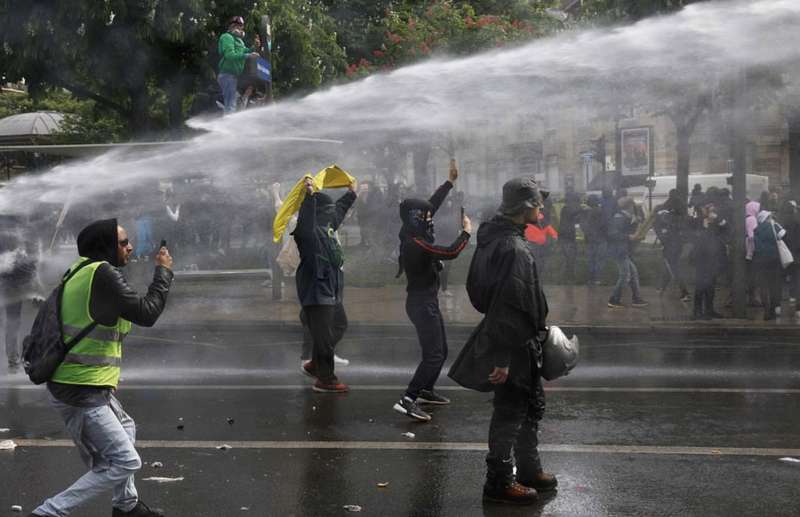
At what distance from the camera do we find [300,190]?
8797mm

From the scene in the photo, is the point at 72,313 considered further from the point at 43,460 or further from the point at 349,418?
the point at 349,418

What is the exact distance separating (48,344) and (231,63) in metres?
11.0

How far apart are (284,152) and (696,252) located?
630 cm

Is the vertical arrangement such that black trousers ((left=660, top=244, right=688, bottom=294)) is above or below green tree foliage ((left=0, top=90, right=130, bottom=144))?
below

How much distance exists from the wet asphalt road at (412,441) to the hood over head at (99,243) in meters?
1.49

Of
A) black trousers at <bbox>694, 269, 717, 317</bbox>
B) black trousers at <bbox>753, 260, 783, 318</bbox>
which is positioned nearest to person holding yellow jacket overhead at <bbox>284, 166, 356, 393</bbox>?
black trousers at <bbox>694, 269, 717, 317</bbox>

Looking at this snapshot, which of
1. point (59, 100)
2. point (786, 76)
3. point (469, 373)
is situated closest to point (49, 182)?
point (469, 373)

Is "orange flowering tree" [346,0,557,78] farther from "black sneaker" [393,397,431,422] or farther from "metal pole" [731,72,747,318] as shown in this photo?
"black sneaker" [393,397,431,422]

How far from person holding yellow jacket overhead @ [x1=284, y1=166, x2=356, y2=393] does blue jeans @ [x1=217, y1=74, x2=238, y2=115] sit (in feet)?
23.3

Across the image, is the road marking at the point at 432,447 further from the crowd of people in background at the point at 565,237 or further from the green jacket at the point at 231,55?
the green jacket at the point at 231,55

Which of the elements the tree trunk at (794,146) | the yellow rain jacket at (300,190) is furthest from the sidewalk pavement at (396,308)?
the tree trunk at (794,146)

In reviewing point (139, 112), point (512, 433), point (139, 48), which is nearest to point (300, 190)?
point (512, 433)

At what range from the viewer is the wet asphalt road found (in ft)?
19.1

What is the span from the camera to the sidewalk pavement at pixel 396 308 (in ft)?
46.0
